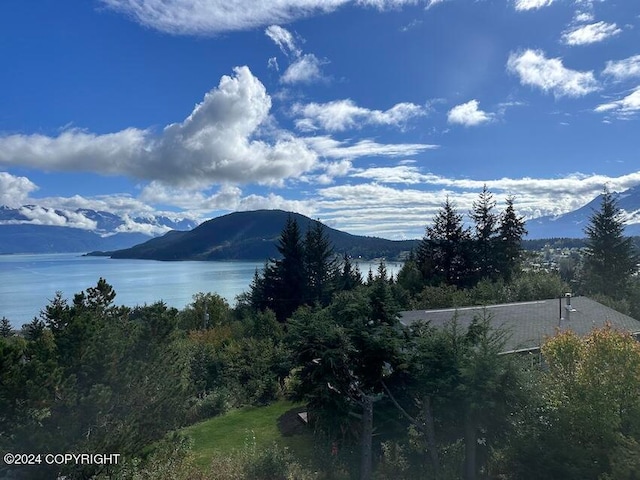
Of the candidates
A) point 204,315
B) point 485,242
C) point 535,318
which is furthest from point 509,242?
point 204,315

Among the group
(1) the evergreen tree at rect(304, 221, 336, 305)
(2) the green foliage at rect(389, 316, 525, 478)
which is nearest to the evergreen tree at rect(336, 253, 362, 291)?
(1) the evergreen tree at rect(304, 221, 336, 305)

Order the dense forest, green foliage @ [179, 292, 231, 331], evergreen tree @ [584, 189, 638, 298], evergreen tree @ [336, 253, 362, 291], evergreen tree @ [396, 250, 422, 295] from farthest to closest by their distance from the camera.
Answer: evergreen tree @ [336, 253, 362, 291], evergreen tree @ [584, 189, 638, 298], evergreen tree @ [396, 250, 422, 295], green foliage @ [179, 292, 231, 331], the dense forest

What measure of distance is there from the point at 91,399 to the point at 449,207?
38.2 m

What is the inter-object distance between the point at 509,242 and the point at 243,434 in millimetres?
33033

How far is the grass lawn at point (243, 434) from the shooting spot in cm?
1277

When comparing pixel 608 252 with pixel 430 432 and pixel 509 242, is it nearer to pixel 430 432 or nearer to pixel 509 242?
pixel 509 242

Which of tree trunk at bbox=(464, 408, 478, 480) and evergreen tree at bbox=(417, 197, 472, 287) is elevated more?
evergreen tree at bbox=(417, 197, 472, 287)

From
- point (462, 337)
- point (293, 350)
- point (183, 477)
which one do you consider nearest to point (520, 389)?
point (462, 337)

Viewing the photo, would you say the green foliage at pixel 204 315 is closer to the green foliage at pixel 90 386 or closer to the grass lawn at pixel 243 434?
the grass lawn at pixel 243 434

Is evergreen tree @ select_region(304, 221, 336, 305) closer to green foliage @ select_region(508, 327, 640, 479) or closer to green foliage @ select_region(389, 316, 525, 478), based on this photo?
green foliage @ select_region(389, 316, 525, 478)

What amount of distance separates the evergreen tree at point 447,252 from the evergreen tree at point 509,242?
9.61 ft

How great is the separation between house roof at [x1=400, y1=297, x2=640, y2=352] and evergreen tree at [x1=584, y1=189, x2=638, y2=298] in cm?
1857

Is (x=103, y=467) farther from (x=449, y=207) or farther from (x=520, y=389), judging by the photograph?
(x=449, y=207)

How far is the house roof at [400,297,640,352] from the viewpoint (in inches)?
668
